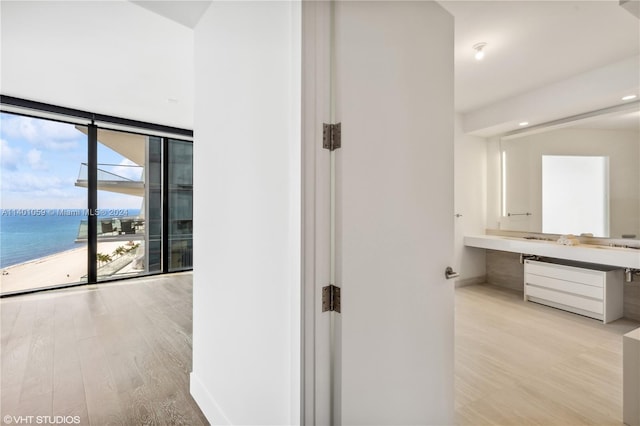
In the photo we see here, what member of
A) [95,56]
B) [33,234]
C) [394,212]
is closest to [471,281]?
[394,212]

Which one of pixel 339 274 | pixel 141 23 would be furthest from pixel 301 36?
pixel 141 23

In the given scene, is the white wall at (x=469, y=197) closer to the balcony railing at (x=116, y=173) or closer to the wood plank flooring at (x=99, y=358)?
the wood plank flooring at (x=99, y=358)

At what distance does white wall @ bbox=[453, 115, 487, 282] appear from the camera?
4566 mm

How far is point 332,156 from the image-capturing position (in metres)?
1.17

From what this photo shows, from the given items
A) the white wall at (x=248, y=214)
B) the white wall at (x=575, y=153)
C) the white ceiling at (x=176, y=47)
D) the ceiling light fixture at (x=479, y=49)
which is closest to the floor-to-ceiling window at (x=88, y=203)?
the white ceiling at (x=176, y=47)

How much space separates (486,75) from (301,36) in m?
3.02

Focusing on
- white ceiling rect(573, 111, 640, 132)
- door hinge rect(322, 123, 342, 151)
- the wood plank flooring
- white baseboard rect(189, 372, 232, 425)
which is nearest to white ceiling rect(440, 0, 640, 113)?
white ceiling rect(573, 111, 640, 132)

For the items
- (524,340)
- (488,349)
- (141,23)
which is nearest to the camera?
(141,23)

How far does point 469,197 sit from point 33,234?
627 cm

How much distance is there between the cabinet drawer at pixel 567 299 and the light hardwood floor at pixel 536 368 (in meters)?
0.12

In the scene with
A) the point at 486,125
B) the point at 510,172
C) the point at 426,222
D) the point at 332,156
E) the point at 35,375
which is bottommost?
the point at 35,375

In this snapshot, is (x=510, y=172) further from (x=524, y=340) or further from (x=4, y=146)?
(x=4, y=146)

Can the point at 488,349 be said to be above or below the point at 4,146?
below

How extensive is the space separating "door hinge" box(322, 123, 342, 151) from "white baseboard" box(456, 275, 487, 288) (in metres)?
4.05
